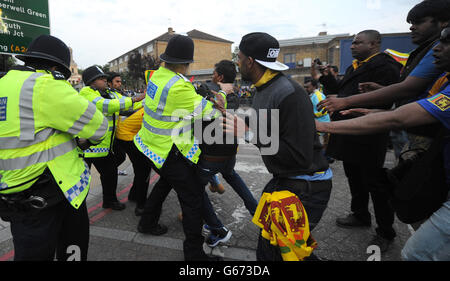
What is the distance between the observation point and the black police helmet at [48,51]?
169 centimetres

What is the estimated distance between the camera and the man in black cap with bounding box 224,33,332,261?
5.26 ft

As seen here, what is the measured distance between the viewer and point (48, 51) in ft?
5.69

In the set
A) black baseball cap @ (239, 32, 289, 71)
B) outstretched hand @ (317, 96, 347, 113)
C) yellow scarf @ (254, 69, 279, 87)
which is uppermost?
black baseball cap @ (239, 32, 289, 71)

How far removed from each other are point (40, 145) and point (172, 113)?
1.06 meters

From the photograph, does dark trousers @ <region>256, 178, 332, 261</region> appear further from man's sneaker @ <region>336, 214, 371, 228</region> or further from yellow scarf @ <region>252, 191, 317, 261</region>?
man's sneaker @ <region>336, 214, 371, 228</region>

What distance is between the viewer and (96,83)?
350cm

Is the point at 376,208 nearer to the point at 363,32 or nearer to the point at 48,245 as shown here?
the point at 363,32

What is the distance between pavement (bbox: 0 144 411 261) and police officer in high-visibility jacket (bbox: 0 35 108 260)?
1185mm

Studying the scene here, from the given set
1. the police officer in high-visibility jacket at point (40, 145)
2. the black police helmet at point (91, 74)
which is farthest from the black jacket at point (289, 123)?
the black police helmet at point (91, 74)

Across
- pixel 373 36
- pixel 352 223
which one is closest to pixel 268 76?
pixel 373 36

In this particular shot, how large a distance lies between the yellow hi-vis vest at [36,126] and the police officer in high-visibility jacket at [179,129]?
0.75m

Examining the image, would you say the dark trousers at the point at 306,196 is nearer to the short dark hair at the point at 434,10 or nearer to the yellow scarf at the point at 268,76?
the yellow scarf at the point at 268,76

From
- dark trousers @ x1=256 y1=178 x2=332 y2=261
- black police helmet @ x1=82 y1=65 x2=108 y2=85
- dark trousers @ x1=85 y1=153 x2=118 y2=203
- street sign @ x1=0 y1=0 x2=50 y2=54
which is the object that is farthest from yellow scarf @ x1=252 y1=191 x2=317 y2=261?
street sign @ x1=0 y1=0 x2=50 y2=54
